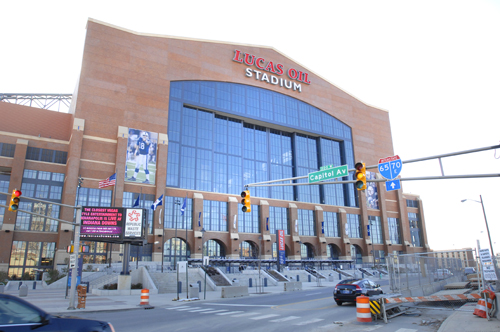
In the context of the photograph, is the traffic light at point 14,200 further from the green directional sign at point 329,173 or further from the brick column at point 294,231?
the brick column at point 294,231

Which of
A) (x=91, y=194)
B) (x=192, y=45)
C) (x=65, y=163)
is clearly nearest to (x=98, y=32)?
(x=192, y=45)

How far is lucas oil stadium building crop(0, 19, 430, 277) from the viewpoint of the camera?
52.9 m

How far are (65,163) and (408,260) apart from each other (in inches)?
2060

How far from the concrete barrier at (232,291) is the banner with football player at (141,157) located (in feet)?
111

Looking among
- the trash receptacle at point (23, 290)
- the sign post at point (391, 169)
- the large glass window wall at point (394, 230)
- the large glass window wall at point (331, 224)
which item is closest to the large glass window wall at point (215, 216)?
the large glass window wall at point (331, 224)

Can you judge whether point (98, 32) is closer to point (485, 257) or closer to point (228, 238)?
point (228, 238)

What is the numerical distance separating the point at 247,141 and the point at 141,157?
75.4 ft

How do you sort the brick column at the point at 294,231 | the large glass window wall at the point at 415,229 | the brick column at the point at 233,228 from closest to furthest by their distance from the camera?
the brick column at the point at 233,228 → the brick column at the point at 294,231 → the large glass window wall at the point at 415,229

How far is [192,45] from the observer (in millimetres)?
67688

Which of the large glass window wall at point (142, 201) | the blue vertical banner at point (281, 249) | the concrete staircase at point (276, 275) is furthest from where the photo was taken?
the large glass window wall at point (142, 201)

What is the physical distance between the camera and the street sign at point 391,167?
15652 mm

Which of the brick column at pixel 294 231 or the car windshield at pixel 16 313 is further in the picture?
the brick column at pixel 294 231

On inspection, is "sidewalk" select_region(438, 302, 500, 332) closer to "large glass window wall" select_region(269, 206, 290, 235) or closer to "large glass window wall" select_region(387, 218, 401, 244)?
"large glass window wall" select_region(269, 206, 290, 235)

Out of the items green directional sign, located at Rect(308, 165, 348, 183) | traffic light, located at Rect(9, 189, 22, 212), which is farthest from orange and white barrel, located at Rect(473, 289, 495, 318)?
traffic light, located at Rect(9, 189, 22, 212)
